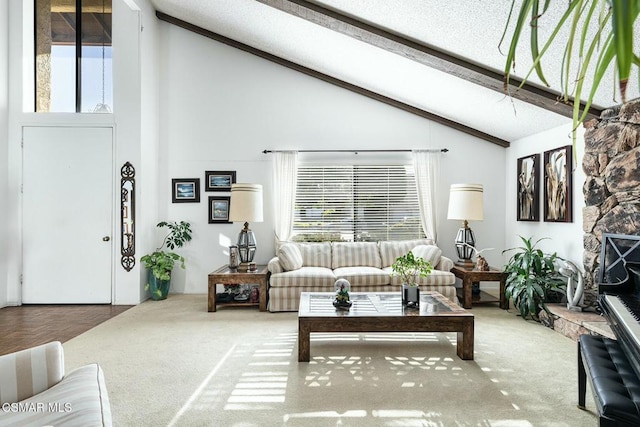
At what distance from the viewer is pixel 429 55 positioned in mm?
3904

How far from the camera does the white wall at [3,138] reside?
198 inches

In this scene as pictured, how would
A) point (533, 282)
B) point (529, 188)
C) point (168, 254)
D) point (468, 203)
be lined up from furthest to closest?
point (168, 254) → point (529, 188) → point (468, 203) → point (533, 282)

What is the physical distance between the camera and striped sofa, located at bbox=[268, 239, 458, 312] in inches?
189

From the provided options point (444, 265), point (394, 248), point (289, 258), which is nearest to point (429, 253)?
point (444, 265)

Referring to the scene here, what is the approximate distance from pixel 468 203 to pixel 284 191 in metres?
2.45

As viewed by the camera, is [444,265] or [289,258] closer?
[289,258]

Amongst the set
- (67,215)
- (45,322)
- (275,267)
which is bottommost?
(45,322)

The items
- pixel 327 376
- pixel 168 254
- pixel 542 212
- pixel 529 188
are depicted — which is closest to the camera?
pixel 327 376

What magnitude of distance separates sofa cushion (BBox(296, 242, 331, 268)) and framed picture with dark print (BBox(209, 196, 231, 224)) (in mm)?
1199

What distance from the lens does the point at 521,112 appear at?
473 centimetres

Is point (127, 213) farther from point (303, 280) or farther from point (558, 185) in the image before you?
point (558, 185)

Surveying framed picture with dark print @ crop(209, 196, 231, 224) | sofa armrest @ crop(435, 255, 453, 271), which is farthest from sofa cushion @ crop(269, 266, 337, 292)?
framed picture with dark print @ crop(209, 196, 231, 224)

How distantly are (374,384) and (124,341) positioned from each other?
234cm

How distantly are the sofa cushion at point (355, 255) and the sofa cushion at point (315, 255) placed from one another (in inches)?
3.5
